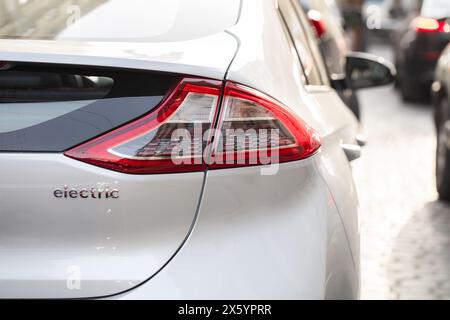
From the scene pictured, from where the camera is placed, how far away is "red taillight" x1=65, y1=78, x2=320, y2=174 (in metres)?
2.36

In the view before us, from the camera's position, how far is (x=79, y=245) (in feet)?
7.66

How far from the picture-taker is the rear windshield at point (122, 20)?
2.58 m

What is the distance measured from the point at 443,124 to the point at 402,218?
32.6 inches

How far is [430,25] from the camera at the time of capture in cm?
1280

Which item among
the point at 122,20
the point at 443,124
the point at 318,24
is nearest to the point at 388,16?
the point at 318,24

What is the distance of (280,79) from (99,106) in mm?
533

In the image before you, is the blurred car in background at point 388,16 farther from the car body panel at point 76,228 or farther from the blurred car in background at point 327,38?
the car body panel at point 76,228

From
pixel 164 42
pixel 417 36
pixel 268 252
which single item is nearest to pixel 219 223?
pixel 268 252

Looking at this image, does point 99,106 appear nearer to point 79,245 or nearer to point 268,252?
point 79,245

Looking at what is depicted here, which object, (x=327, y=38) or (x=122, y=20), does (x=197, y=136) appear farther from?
(x=327, y=38)

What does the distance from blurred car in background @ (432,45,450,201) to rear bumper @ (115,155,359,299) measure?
14.3ft

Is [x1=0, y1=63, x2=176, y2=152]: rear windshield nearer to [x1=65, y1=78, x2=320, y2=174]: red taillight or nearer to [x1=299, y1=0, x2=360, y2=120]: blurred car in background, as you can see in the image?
[x1=65, y1=78, x2=320, y2=174]: red taillight

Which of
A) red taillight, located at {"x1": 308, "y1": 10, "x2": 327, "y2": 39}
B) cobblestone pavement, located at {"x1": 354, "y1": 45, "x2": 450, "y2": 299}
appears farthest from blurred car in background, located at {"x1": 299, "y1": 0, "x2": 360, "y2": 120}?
cobblestone pavement, located at {"x1": 354, "y1": 45, "x2": 450, "y2": 299}

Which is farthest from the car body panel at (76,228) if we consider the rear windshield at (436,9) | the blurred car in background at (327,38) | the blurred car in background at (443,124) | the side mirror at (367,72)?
the rear windshield at (436,9)
